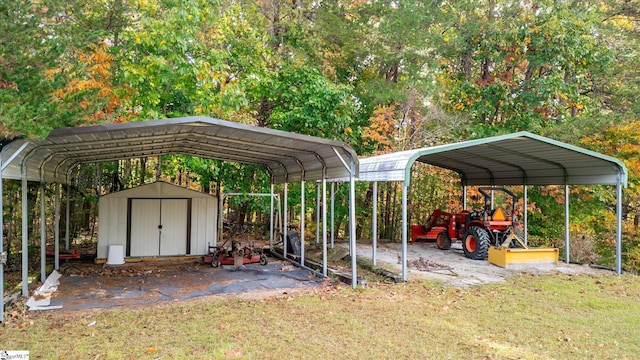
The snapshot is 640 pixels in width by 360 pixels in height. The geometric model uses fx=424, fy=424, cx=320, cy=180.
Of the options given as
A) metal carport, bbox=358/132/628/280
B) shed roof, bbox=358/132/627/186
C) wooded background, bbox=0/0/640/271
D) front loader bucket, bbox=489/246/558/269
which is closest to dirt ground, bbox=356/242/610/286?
front loader bucket, bbox=489/246/558/269

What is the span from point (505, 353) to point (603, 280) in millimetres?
5332

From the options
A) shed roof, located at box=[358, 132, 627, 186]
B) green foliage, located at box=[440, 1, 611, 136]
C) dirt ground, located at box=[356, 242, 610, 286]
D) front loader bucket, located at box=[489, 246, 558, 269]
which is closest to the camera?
shed roof, located at box=[358, 132, 627, 186]

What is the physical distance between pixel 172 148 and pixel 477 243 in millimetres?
7136

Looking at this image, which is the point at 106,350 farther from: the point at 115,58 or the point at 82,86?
the point at 115,58

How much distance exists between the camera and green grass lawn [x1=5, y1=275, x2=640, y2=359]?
4172 mm

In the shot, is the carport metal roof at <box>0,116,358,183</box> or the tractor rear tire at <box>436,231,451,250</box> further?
the tractor rear tire at <box>436,231,451,250</box>

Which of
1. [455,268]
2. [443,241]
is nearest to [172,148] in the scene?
[455,268]

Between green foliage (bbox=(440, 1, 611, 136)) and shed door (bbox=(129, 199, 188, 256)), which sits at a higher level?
green foliage (bbox=(440, 1, 611, 136))

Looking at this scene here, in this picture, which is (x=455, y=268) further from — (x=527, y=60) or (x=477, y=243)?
(x=527, y=60)

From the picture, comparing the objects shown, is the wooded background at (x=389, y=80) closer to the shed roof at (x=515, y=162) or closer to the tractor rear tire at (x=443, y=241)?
the shed roof at (x=515, y=162)

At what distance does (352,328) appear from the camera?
4906 mm

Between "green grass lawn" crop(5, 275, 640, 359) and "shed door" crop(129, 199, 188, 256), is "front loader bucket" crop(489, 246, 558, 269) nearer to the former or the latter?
"green grass lawn" crop(5, 275, 640, 359)

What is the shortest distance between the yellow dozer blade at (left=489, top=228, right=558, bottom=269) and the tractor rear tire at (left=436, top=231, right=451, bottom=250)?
2.06 meters

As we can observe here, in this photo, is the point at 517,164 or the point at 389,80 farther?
the point at 389,80
